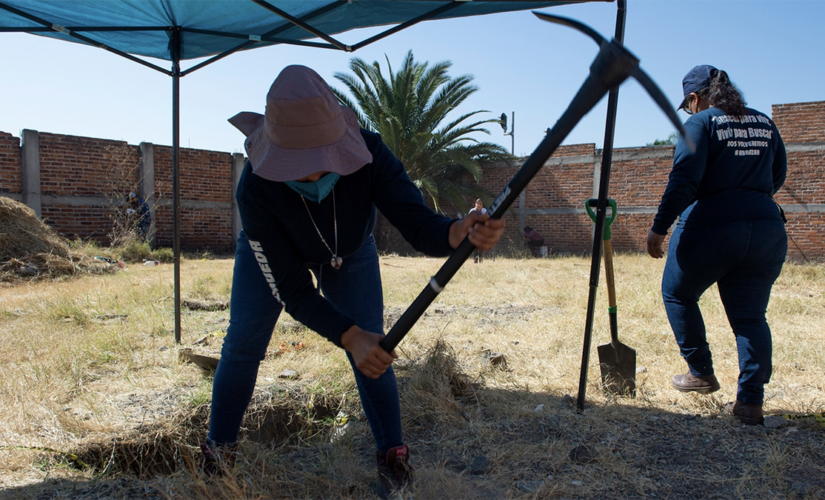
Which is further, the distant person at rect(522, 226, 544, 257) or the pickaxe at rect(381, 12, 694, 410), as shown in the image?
the distant person at rect(522, 226, 544, 257)

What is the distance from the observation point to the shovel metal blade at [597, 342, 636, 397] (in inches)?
108

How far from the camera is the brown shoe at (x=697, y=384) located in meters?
2.57

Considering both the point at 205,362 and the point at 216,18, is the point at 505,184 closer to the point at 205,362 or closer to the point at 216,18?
the point at 216,18

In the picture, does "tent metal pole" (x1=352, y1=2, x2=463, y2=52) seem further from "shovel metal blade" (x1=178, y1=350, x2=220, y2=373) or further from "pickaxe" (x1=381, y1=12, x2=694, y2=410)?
"shovel metal blade" (x1=178, y1=350, x2=220, y2=373)

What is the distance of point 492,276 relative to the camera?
8133mm

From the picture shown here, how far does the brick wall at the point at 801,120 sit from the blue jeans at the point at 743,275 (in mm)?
12440

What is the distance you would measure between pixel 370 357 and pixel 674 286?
1714 mm

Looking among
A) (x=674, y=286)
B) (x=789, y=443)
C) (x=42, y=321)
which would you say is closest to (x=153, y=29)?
(x=42, y=321)

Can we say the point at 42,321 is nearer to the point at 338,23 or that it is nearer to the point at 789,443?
the point at 338,23

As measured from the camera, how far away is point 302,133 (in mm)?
1459

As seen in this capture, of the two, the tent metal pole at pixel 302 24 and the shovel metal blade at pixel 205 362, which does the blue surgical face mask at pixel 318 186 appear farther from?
the shovel metal blade at pixel 205 362

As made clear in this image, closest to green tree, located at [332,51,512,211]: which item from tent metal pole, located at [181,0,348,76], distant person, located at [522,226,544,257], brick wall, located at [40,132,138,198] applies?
distant person, located at [522,226,544,257]

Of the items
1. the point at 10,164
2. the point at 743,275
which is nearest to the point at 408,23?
the point at 743,275

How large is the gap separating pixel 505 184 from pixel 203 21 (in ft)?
33.0
